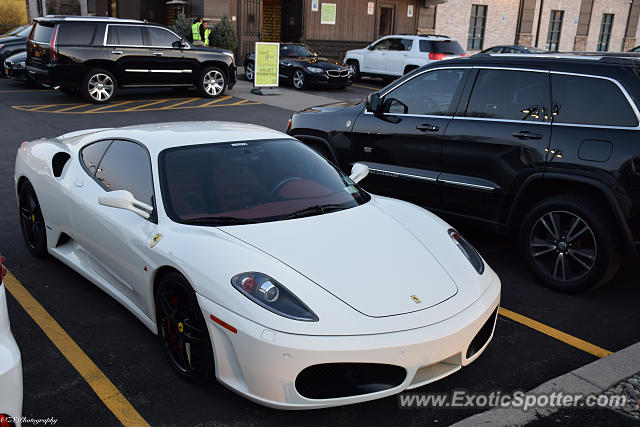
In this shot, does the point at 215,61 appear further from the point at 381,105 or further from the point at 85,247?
the point at 85,247

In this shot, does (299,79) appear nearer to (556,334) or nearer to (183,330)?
(556,334)

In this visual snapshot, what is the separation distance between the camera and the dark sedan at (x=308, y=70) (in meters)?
19.0

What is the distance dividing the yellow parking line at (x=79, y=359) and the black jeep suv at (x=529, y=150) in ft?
11.2

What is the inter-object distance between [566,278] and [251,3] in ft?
73.2

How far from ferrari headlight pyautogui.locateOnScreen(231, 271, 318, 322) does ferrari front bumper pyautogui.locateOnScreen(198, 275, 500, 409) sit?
0.13 m

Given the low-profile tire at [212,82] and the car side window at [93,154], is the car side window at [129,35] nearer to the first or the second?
the low-profile tire at [212,82]

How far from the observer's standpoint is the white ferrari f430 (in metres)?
3.03

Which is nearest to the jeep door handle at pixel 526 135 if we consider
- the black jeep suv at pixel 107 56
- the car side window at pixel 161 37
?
the black jeep suv at pixel 107 56

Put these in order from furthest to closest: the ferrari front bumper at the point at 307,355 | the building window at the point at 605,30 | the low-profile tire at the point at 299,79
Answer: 1. the building window at the point at 605,30
2. the low-profile tire at the point at 299,79
3. the ferrari front bumper at the point at 307,355

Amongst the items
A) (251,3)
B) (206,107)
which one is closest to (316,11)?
(251,3)

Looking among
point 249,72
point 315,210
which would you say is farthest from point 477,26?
point 315,210

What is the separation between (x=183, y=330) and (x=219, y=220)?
2.34ft

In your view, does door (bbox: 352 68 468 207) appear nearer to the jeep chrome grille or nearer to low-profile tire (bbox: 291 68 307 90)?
the jeep chrome grille
